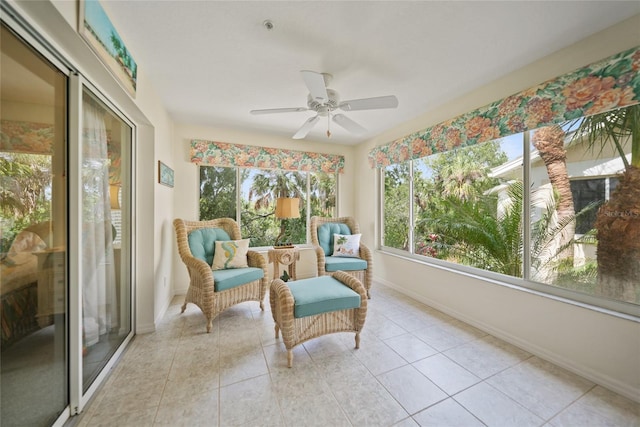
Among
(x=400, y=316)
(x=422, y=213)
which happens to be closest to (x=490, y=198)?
(x=422, y=213)

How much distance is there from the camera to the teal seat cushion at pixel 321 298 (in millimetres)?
1792

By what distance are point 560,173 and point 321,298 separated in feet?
7.06

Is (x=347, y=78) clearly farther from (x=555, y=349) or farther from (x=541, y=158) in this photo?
(x=555, y=349)

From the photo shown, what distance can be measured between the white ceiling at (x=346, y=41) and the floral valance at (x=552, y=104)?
27 centimetres

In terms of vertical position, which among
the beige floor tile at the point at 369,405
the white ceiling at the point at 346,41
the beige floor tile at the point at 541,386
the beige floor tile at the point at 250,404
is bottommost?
the beige floor tile at the point at 541,386

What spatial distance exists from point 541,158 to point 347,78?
179 cm

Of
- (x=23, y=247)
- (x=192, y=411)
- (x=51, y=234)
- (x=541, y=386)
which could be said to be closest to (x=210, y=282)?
(x=192, y=411)

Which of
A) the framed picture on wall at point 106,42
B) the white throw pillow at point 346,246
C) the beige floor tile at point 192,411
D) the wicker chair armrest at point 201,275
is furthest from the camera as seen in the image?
the white throw pillow at point 346,246

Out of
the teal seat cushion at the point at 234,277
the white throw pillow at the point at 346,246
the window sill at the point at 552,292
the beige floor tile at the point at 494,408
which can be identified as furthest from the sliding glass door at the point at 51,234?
the window sill at the point at 552,292

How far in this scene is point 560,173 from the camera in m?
1.89

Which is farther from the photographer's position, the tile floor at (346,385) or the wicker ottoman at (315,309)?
the wicker ottoman at (315,309)

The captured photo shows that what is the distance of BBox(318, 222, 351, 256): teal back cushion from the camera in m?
3.44

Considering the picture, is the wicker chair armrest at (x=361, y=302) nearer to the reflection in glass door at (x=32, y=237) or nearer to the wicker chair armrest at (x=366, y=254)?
the wicker chair armrest at (x=366, y=254)

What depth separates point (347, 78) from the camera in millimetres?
2117
